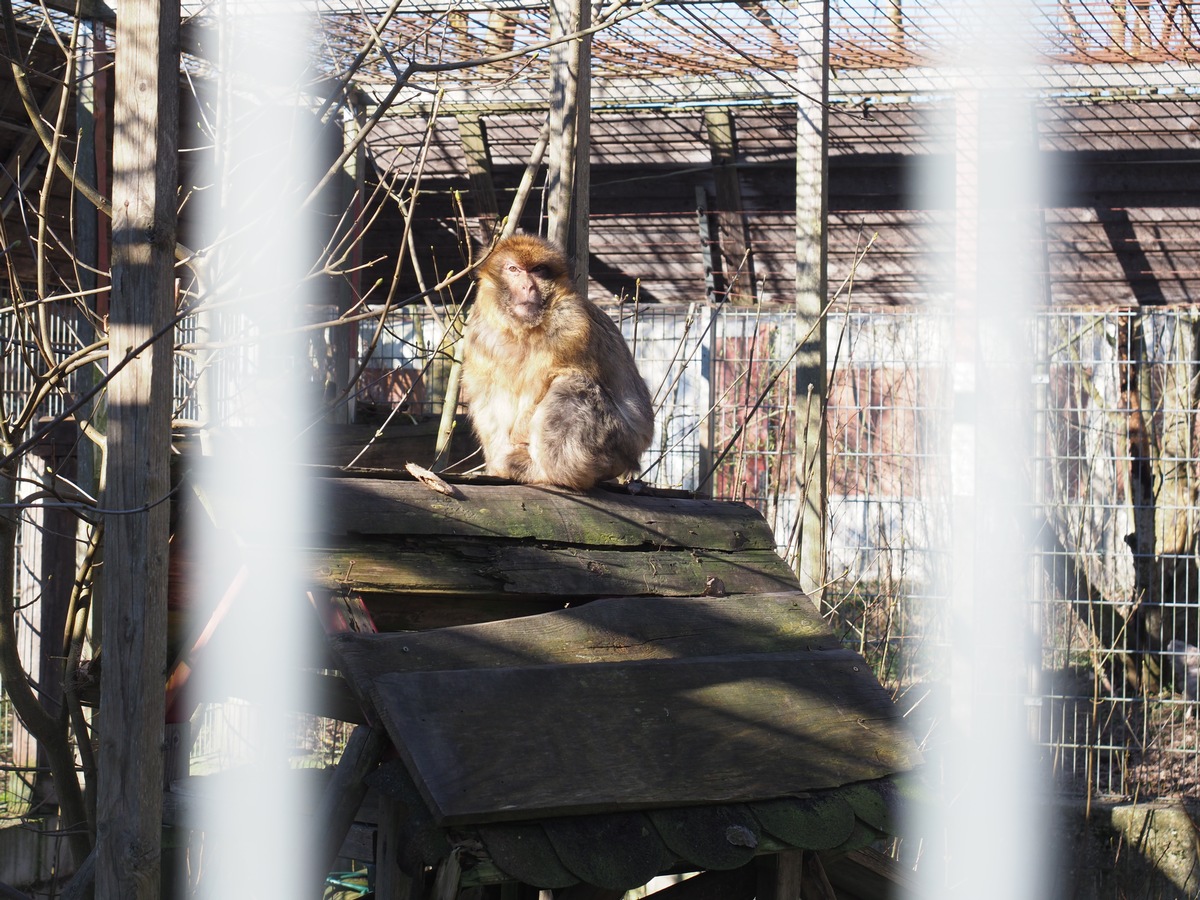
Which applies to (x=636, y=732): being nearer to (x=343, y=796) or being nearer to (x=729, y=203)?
(x=343, y=796)

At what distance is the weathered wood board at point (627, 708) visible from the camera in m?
2.53

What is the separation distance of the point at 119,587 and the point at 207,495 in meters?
0.49

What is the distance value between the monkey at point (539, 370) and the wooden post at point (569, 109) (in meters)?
0.21

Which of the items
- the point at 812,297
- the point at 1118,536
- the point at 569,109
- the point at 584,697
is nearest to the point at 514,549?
the point at 584,697

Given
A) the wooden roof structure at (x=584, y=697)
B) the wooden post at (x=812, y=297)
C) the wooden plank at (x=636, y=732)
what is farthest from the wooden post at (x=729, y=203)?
the wooden plank at (x=636, y=732)

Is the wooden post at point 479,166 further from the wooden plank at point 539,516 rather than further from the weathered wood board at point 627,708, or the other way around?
the weathered wood board at point 627,708

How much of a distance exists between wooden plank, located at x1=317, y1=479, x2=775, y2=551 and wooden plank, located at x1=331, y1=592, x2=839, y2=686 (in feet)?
0.90

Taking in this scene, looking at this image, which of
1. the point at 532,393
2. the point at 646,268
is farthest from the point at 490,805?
the point at 646,268

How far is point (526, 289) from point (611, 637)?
159cm

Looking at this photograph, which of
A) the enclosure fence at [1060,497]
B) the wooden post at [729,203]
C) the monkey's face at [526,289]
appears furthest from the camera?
the wooden post at [729,203]

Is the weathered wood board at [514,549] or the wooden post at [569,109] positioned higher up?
the wooden post at [569,109]

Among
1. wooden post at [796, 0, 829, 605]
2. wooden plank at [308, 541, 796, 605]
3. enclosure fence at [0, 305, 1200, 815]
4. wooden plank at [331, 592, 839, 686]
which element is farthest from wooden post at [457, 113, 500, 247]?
wooden plank at [331, 592, 839, 686]

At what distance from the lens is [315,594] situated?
113 inches

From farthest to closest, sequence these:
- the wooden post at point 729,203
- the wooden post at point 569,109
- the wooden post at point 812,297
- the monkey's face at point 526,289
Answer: the wooden post at point 729,203, the wooden post at point 812,297, the monkey's face at point 526,289, the wooden post at point 569,109
